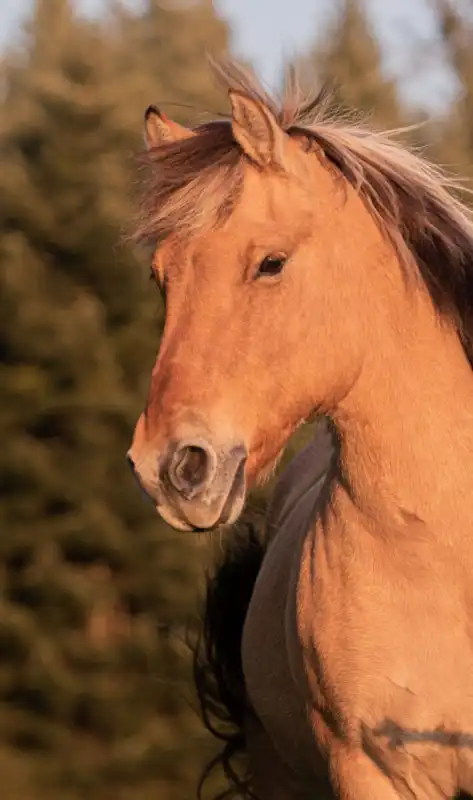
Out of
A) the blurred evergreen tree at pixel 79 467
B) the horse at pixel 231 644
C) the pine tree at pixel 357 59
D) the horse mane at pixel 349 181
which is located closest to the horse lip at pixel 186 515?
the horse mane at pixel 349 181

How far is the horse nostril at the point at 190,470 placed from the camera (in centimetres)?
313

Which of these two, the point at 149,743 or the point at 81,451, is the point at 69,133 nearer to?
the point at 81,451

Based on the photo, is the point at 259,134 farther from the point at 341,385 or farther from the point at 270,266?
the point at 341,385

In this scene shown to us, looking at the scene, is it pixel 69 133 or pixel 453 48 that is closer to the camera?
pixel 69 133

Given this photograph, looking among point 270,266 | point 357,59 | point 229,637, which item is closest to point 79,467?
point 229,637

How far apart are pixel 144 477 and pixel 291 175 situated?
801 millimetres

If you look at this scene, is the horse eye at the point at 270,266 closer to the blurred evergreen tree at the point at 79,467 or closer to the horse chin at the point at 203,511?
the horse chin at the point at 203,511

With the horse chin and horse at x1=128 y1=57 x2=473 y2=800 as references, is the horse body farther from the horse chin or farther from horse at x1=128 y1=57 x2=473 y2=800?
the horse chin

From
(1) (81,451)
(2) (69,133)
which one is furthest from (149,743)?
(2) (69,133)

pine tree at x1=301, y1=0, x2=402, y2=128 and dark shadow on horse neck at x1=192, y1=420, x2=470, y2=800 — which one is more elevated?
pine tree at x1=301, y1=0, x2=402, y2=128

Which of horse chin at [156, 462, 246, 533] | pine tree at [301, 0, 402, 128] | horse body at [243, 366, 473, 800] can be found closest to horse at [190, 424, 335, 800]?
horse body at [243, 366, 473, 800]

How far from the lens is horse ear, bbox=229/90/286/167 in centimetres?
330

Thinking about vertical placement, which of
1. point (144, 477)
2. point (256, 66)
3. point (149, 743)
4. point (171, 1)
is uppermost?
point (171, 1)

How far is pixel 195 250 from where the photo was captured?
330cm
